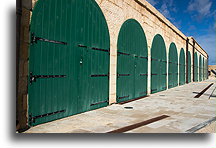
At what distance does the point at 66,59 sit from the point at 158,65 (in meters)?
7.55

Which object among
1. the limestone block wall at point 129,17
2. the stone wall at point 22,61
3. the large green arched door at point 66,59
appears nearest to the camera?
the stone wall at point 22,61

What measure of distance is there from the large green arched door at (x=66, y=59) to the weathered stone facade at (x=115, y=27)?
156 millimetres

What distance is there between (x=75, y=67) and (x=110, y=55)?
72.7 inches

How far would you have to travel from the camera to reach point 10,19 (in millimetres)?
3605

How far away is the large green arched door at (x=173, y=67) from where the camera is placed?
13.4m

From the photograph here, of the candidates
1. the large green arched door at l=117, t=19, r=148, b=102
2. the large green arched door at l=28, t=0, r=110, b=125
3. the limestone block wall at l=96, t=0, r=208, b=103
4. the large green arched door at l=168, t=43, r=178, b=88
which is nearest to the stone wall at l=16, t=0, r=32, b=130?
the large green arched door at l=28, t=0, r=110, b=125

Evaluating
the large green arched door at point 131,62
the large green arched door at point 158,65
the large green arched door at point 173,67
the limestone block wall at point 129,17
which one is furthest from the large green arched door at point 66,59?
the large green arched door at point 173,67

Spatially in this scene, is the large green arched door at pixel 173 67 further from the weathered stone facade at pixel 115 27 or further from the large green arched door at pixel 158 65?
the large green arched door at pixel 158 65

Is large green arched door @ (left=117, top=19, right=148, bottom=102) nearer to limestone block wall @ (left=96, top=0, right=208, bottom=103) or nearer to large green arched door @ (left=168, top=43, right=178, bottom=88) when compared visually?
limestone block wall @ (left=96, top=0, right=208, bottom=103)

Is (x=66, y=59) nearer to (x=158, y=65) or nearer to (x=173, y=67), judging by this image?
(x=158, y=65)

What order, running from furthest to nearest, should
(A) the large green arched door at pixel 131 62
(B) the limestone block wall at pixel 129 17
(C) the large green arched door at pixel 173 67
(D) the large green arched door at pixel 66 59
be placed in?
1. (C) the large green arched door at pixel 173 67
2. (A) the large green arched door at pixel 131 62
3. (B) the limestone block wall at pixel 129 17
4. (D) the large green arched door at pixel 66 59

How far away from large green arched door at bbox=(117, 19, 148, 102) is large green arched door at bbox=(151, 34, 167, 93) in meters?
1.11

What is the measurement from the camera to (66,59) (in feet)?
15.4

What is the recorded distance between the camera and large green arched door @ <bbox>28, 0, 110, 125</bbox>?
402 centimetres
